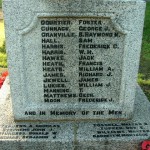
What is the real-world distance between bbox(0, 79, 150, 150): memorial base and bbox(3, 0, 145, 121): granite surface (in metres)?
0.11

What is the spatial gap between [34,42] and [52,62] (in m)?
0.32

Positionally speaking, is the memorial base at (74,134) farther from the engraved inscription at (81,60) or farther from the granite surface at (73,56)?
the engraved inscription at (81,60)

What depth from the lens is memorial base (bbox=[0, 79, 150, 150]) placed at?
3719 mm

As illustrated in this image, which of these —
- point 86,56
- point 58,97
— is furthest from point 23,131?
point 86,56

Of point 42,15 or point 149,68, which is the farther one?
point 149,68

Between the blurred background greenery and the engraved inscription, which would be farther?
the blurred background greenery

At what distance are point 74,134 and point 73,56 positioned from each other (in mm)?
926

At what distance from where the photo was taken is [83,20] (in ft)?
11.9

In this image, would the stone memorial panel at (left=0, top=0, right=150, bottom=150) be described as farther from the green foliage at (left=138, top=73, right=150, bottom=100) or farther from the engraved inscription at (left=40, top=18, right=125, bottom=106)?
the green foliage at (left=138, top=73, right=150, bottom=100)

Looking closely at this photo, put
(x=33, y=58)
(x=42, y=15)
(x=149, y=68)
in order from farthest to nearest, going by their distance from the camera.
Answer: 1. (x=149, y=68)
2. (x=33, y=58)
3. (x=42, y=15)

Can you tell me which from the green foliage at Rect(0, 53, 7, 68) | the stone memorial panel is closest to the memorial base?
the stone memorial panel

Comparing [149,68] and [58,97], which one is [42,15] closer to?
[58,97]

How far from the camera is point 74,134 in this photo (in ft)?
12.5

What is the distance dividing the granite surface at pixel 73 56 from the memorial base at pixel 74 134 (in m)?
0.11
